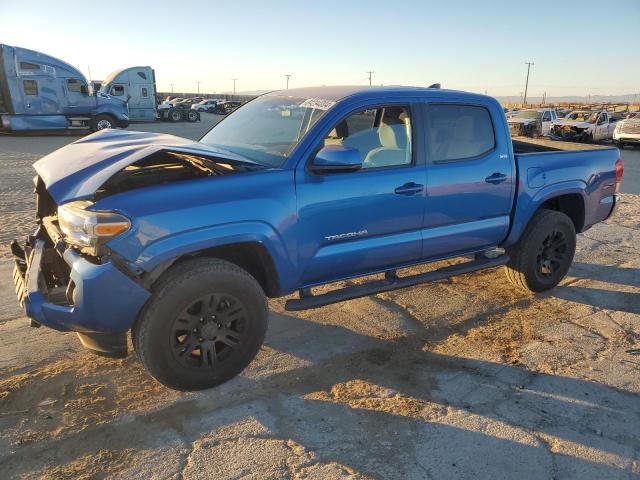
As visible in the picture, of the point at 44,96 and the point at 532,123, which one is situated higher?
the point at 44,96

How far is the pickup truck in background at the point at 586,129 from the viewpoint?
23359 mm

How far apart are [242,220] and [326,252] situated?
0.70 m

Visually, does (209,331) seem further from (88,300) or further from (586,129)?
(586,129)

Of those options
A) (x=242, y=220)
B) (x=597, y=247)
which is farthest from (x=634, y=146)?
(x=242, y=220)

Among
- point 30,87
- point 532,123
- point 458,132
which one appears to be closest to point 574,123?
point 532,123

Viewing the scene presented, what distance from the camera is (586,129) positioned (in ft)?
76.5

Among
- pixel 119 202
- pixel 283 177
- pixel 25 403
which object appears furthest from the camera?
pixel 283 177

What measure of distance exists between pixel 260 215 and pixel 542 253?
3115mm

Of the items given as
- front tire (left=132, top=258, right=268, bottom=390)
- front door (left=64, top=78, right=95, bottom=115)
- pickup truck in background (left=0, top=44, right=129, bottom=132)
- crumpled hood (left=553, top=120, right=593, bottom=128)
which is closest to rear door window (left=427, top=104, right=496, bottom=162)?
front tire (left=132, top=258, right=268, bottom=390)

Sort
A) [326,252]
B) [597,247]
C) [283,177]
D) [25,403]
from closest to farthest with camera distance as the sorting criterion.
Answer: [25,403] → [283,177] → [326,252] → [597,247]

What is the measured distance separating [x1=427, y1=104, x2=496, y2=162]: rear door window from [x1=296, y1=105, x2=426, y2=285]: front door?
235mm

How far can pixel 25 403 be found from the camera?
296cm

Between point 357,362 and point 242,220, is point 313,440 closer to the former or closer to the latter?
point 357,362

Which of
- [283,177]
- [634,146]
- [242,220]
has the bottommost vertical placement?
[634,146]
